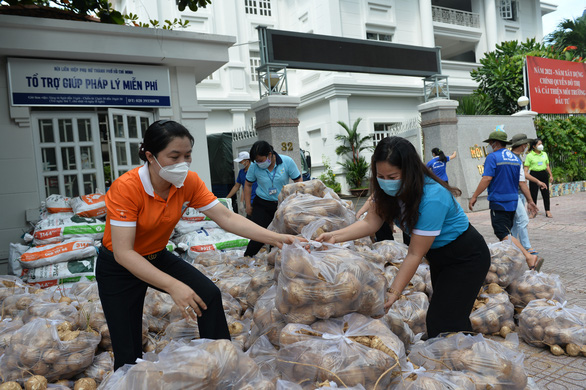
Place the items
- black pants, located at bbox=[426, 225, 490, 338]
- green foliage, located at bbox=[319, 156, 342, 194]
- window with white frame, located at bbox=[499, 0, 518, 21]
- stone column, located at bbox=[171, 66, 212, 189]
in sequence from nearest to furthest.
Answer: black pants, located at bbox=[426, 225, 490, 338]
stone column, located at bbox=[171, 66, 212, 189]
green foliage, located at bbox=[319, 156, 342, 194]
window with white frame, located at bbox=[499, 0, 518, 21]

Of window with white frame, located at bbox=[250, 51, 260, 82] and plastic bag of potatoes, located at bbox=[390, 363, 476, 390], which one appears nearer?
plastic bag of potatoes, located at bbox=[390, 363, 476, 390]

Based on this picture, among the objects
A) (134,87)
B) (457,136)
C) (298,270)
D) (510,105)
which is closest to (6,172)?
(134,87)

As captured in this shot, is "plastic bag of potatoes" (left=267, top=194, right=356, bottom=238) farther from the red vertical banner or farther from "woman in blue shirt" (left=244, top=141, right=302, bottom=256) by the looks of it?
the red vertical banner

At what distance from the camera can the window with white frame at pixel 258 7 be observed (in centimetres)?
1827

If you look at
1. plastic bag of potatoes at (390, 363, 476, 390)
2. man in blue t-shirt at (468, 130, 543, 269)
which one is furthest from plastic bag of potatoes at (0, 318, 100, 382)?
man in blue t-shirt at (468, 130, 543, 269)

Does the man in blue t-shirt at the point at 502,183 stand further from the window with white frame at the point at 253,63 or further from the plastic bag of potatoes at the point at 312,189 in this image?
the window with white frame at the point at 253,63

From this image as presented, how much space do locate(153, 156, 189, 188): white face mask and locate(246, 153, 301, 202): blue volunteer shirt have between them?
3.10 m

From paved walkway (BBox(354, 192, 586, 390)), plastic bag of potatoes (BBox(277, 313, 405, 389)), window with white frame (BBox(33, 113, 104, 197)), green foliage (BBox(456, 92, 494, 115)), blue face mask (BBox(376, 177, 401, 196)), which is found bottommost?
paved walkway (BBox(354, 192, 586, 390))

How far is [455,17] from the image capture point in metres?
21.0

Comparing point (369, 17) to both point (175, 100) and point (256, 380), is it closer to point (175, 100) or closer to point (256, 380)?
point (175, 100)

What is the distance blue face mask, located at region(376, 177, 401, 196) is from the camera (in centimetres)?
238

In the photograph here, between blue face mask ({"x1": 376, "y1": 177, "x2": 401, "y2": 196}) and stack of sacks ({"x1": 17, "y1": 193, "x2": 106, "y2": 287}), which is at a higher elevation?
blue face mask ({"x1": 376, "y1": 177, "x2": 401, "y2": 196})

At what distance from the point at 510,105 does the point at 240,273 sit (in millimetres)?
14488

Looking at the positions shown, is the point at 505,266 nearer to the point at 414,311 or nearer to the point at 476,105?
the point at 414,311
